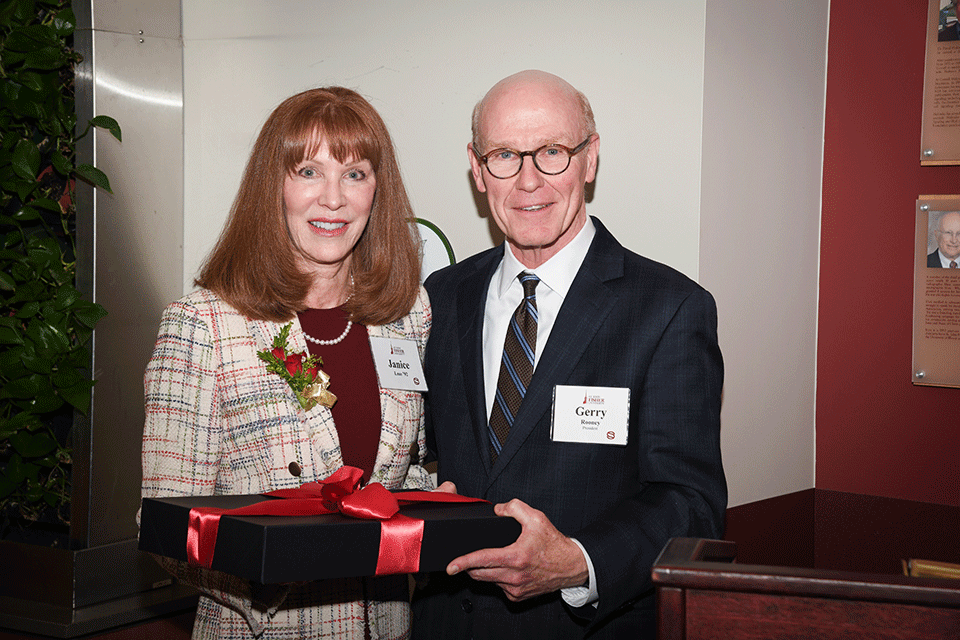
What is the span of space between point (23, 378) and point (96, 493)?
51cm

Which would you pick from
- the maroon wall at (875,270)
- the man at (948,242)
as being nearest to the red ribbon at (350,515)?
the maroon wall at (875,270)

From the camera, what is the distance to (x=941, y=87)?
2318 millimetres

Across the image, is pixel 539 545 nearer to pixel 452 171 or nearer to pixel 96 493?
pixel 452 171

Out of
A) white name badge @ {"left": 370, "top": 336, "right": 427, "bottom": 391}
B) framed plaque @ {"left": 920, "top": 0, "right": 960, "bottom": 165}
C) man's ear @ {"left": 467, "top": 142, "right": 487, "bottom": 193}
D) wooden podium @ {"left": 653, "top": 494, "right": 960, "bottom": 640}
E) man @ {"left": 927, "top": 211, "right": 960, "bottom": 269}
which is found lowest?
wooden podium @ {"left": 653, "top": 494, "right": 960, "bottom": 640}

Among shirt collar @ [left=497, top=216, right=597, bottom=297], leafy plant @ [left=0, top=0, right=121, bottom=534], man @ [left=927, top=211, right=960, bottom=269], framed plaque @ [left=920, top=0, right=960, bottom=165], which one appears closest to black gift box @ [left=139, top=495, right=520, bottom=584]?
shirt collar @ [left=497, top=216, right=597, bottom=297]

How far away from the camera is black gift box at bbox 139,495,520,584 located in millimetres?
1313

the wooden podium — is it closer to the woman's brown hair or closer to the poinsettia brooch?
the poinsettia brooch

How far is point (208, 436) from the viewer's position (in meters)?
1.73

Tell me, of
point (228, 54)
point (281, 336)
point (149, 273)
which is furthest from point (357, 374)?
point (228, 54)

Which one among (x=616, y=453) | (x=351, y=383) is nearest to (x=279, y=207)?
(x=351, y=383)

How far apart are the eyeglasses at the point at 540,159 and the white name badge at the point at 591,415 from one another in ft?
1.71

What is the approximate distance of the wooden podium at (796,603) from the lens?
2.52 feet

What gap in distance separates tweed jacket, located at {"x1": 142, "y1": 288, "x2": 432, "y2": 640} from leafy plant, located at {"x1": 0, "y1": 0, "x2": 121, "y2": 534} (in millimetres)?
1533

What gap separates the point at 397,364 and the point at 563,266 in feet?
1.48
